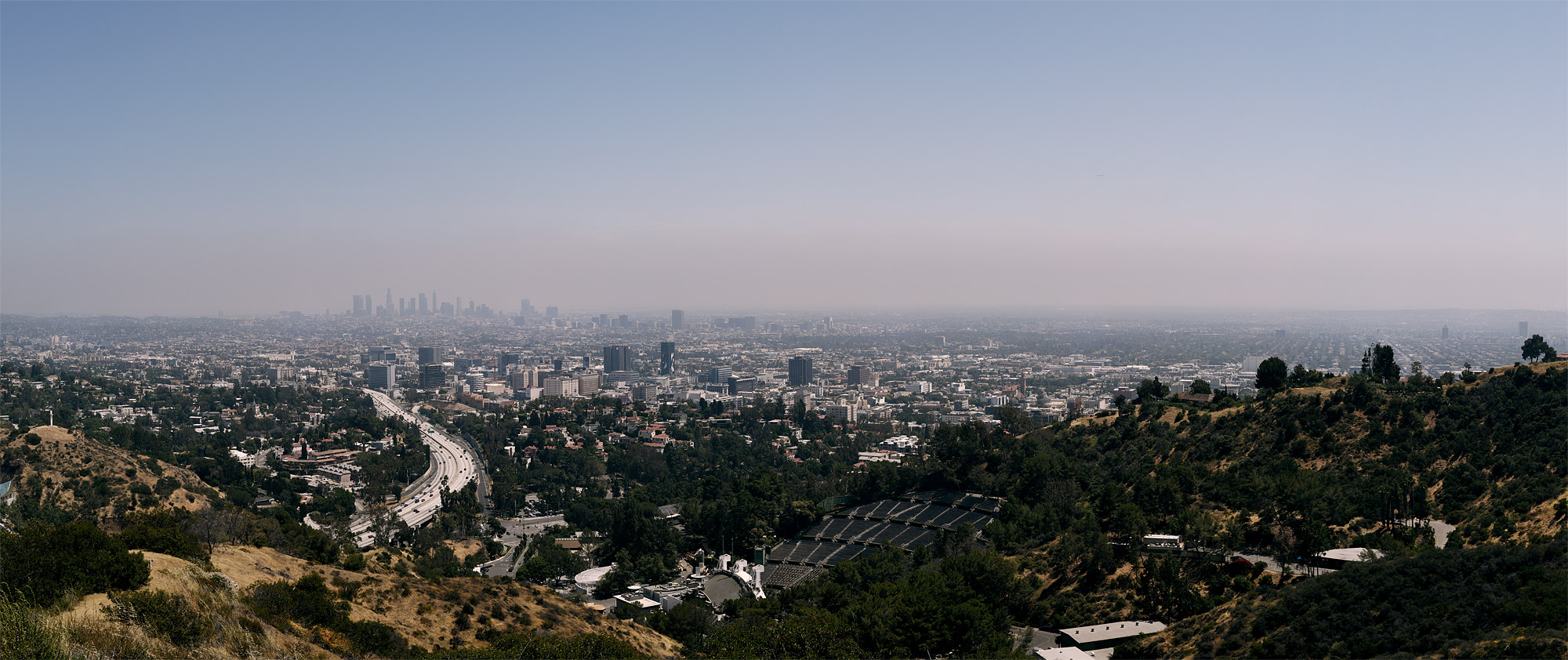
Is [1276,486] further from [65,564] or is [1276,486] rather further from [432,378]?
[432,378]

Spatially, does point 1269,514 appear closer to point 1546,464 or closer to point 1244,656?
point 1546,464

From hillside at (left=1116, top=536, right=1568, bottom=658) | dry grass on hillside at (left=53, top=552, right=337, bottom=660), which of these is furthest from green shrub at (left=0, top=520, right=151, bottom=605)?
hillside at (left=1116, top=536, right=1568, bottom=658)

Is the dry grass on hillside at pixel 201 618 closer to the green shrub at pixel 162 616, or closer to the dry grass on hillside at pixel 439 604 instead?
the green shrub at pixel 162 616

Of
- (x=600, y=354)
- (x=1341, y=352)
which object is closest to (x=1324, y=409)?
(x=1341, y=352)

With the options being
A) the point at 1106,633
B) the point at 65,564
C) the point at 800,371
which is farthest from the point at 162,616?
the point at 800,371

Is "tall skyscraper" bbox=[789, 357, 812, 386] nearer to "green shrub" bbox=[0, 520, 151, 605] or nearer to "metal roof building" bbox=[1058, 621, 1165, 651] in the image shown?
"metal roof building" bbox=[1058, 621, 1165, 651]

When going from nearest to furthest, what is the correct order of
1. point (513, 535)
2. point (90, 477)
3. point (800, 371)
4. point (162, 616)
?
point (162, 616) → point (90, 477) → point (513, 535) → point (800, 371)
